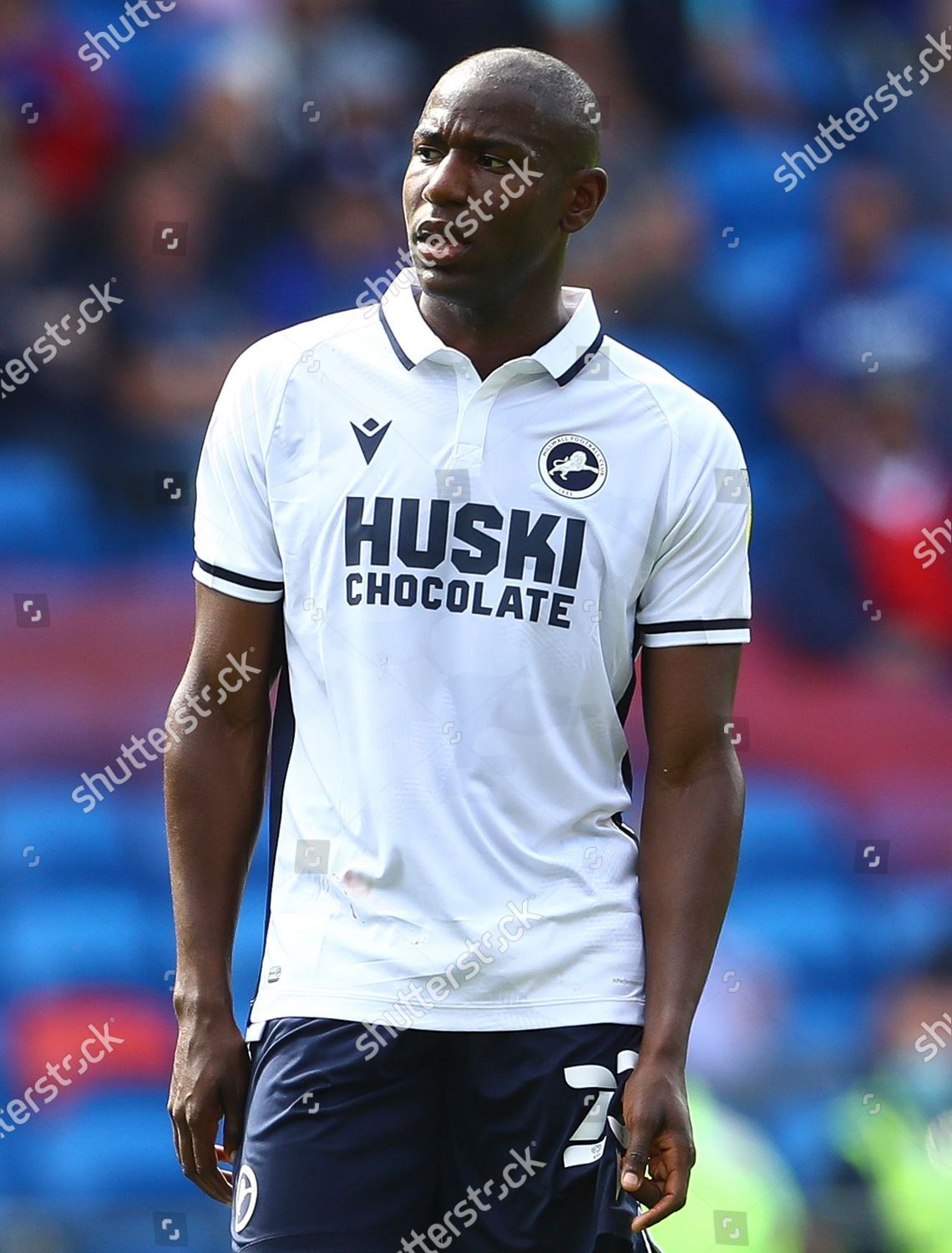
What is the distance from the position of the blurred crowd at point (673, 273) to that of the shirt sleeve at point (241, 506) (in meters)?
1.58

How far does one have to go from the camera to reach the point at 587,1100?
194 centimetres

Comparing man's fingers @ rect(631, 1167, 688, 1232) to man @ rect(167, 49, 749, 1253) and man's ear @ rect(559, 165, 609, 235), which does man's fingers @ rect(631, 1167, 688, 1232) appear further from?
man's ear @ rect(559, 165, 609, 235)

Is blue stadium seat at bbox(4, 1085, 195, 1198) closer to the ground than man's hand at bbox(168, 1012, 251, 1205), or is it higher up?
closer to the ground

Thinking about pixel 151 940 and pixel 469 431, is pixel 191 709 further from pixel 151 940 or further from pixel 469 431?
pixel 151 940

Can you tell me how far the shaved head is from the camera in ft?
6.81

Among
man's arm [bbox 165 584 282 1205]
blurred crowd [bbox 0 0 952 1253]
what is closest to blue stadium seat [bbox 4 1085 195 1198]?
blurred crowd [bbox 0 0 952 1253]

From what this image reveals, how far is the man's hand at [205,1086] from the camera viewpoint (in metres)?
1.96

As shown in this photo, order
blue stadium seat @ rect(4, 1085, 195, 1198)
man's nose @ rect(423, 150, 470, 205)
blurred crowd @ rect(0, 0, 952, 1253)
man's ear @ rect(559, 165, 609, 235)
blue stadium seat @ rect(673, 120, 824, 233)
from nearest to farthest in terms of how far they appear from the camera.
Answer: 1. man's nose @ rect(423, 150, 470, 205)
2. man's ear @ rect(559, 165, 609, 235)
3. blue stadium seat @ rect(4, 1085, 195, 1198)
4. blurred crowd @ rect(0, 0, 952, 1253)
5. blue stadium seat @ rect(673, 120, 824, 233)

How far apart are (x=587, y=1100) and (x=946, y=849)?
191cm

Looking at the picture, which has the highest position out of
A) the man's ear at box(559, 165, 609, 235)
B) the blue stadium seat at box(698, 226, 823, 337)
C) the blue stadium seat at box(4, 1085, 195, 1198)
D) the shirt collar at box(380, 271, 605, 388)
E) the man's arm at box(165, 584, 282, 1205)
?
the man's ear at box(559, 165, 609, 235)

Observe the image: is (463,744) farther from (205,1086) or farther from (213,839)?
(205,1086)

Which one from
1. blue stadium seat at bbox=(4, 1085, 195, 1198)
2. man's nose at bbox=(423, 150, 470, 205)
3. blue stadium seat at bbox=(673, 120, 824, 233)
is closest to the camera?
man's nose at bbox=(423, 150, 470, 205)

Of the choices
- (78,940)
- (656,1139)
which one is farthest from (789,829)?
(656,1139)

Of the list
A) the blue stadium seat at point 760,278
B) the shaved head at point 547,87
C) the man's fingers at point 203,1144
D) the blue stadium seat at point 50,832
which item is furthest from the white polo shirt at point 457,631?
the blue stadium seat at point 760,278
